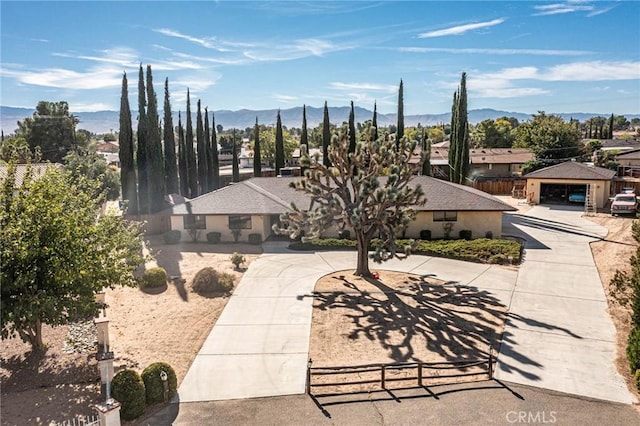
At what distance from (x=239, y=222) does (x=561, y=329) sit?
68.6 ft

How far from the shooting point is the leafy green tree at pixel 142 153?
34.8m

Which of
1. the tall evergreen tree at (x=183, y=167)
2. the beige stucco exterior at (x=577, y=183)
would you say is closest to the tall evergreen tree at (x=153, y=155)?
the tall evergreen tree at (x=183, y=167)

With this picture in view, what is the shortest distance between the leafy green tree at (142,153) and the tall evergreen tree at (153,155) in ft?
0.75

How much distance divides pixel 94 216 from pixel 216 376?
636 centimetres

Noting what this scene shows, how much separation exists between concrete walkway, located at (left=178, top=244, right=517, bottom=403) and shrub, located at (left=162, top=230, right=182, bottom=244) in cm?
722

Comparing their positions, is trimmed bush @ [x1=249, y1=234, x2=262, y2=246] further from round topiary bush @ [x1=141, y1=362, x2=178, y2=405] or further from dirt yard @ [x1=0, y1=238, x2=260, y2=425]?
round topiary bush @ [x1=141, y1=362, x2=178, y2=405]

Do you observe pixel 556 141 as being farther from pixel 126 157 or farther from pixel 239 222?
pixel 126 157

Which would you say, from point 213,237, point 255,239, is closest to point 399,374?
point 255,239

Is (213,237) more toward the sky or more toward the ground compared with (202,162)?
more toward the ground

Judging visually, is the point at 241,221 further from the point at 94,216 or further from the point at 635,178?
the point at 635,178

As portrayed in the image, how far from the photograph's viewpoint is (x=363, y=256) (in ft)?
74.6

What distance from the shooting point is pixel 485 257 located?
85.5 feet

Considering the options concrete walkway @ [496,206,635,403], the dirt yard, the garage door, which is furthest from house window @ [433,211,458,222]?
the garage door

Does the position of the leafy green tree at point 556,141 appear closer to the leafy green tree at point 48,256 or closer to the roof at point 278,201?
the roof at point 278,201
